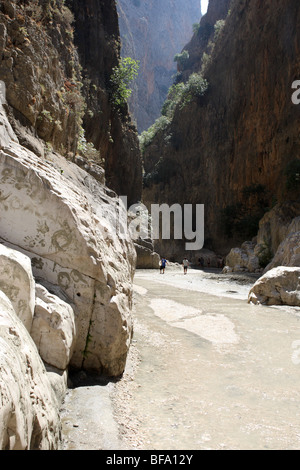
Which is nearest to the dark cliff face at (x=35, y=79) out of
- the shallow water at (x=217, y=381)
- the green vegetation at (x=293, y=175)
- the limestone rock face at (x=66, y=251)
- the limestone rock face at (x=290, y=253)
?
the limestone rock face at (x=66, y=251)

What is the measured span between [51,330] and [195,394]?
5.60ft

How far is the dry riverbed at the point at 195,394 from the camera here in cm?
284

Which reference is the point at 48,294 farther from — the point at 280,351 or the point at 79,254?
the point at 280,351

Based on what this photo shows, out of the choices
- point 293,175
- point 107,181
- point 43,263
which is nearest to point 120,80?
point 107,181

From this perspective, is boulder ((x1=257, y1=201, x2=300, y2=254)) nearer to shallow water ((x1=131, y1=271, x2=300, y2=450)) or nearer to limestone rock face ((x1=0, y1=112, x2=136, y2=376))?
shallow water ((x1=131, y1=271, x2=300, y2=450))

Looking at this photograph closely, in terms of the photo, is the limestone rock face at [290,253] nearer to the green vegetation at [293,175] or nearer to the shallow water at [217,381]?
the shallow water at [217,381]

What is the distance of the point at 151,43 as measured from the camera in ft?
301

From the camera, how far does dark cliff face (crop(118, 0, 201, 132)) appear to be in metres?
83.6

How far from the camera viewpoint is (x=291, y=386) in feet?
13.4

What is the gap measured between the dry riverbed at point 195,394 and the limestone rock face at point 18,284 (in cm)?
89

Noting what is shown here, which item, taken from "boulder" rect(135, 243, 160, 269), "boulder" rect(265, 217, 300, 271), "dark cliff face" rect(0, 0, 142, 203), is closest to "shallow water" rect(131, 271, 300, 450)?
"dark cliff face" rect(0, 0, 142, 203)
